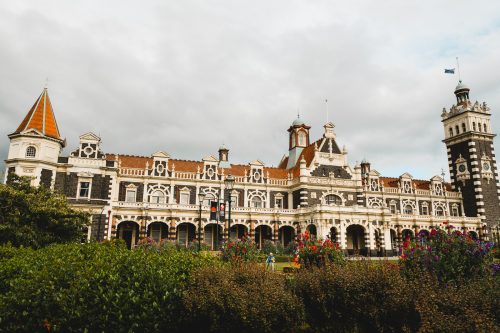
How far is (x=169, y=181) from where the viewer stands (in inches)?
1756

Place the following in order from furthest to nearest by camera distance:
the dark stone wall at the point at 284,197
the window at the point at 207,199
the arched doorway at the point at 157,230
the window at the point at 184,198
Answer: the dark stone wall at the point at 284,197 → the window at the point at 207,199 → the window at the point at 184,198 → the arched doorway at the point at 157,230

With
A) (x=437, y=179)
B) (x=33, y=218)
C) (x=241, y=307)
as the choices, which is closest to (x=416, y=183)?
(x=437, y=179)

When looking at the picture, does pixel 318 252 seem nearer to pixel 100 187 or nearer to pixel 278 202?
pixel 100 187

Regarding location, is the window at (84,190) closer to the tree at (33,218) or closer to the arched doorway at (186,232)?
the arched doorway at (186,232)

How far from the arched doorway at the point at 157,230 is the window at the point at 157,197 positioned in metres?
2.73

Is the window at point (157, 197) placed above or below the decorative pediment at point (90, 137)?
below

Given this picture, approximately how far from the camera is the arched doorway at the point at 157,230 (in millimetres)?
42688

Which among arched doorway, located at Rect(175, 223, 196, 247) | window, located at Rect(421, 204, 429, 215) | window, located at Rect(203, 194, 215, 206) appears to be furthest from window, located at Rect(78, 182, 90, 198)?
window, located at Rect(421, 204, 429, 215)

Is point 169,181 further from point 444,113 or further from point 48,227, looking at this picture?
point 444,113

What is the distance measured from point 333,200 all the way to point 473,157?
2609 cm

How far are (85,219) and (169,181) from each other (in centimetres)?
1985

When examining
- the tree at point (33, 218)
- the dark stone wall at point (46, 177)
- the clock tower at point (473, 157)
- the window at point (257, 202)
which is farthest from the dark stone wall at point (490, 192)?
the dark stone wall at point (46, 177)

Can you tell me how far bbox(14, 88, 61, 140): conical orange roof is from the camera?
37.5m

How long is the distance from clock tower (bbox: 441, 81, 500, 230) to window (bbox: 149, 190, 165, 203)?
47.4m
